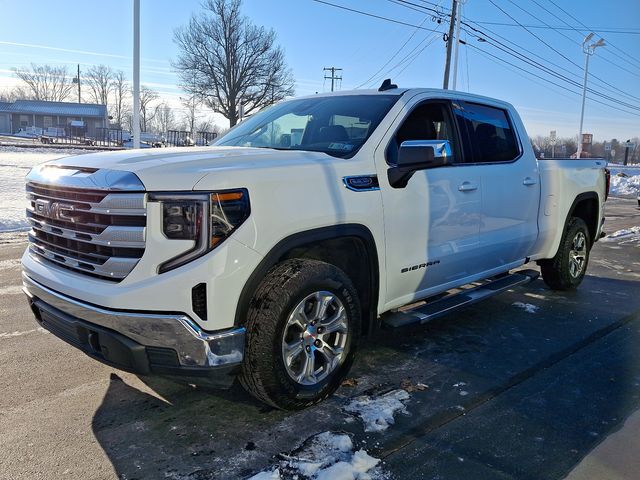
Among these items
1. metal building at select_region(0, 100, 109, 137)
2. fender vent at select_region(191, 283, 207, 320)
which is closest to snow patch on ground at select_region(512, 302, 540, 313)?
fender vent at select_region(191, 283, 207, 320)

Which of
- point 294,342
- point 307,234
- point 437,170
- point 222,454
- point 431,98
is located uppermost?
point 431,98

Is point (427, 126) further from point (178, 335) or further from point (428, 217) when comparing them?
point (178, 335)

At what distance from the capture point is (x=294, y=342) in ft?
10.4

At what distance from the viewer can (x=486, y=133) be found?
15.9 feet

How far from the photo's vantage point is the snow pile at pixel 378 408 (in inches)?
123

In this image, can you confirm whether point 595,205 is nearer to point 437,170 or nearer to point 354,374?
point 437,170

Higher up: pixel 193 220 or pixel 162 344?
pixel 193 220

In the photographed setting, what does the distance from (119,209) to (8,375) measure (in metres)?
Result: 1.86

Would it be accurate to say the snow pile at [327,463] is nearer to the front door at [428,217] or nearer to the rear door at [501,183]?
the front door at [428,217]

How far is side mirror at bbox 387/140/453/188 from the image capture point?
3484 millimetres

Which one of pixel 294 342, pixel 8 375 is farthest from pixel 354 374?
pixel 8 375

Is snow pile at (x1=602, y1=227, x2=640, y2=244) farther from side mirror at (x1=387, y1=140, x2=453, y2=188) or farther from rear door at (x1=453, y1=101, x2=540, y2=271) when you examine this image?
side mirror at (x1=387, y1=140, x2=453, y2=188)

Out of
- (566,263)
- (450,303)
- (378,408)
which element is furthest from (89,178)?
(566,263)

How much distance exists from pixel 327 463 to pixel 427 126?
106 inches
